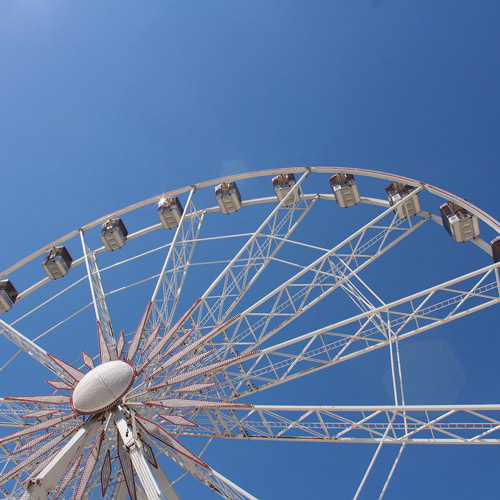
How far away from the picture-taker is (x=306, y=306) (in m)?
14.4

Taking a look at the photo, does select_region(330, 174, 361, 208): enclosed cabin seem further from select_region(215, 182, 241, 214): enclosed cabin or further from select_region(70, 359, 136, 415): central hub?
select_region(70, 359, 136, 415): central hub


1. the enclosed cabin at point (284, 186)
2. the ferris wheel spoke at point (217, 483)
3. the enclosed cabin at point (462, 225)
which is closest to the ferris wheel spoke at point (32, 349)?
the ferris wheel spoke at point (217, 483)

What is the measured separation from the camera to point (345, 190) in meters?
17.6

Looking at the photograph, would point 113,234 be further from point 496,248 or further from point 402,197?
point 496,248

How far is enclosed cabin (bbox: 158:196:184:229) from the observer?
19.5 metres

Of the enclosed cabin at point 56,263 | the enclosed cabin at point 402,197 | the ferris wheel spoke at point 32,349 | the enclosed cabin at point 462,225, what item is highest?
the enclosed cabin at point 402,197

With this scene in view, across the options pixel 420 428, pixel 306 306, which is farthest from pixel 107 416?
pixel 420 428

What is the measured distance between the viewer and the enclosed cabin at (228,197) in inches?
752

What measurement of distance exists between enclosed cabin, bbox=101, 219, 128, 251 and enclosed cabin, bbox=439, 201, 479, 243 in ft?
43.9

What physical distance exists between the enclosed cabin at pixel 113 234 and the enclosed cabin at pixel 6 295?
4545 mm

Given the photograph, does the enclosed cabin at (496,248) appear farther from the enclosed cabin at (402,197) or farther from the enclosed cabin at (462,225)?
the enclosed cabin at (402,197)

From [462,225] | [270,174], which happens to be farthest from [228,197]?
[462,225]

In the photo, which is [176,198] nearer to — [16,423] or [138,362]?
[138,362]

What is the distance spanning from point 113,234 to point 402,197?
40.0 ft
